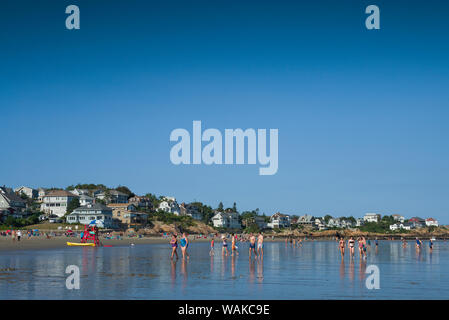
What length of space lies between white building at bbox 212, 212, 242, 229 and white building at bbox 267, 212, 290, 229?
69.9ft

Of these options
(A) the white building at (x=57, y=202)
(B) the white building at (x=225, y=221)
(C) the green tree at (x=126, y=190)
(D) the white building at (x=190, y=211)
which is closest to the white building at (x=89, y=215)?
(A) the white building at (x=57, y=202)

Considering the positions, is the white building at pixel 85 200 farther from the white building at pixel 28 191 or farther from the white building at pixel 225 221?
the white building at pixel 225 221

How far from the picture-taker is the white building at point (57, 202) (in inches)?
4931

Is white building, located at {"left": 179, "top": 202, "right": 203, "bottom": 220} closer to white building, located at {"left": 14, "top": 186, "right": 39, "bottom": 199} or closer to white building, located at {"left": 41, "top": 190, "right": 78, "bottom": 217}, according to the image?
white building, located at {"left": 41, "top": 190, "right": 78, "bottom": 217}

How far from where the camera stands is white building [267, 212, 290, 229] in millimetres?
192000

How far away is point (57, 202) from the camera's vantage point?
126m

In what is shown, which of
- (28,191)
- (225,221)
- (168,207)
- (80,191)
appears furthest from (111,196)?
(225,221)

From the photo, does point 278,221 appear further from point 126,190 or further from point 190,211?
point 126,190

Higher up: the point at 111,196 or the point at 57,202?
the point at 111,196

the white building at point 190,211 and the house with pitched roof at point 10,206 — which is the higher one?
the house with pitched roof at point 10,206

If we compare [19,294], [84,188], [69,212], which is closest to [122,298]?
[19,294]

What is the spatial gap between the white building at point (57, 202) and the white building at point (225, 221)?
193 feet

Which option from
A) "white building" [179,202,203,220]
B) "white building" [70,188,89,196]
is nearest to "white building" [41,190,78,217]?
"white building" [70,188,89,196]

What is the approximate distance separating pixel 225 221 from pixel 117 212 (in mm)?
53192
